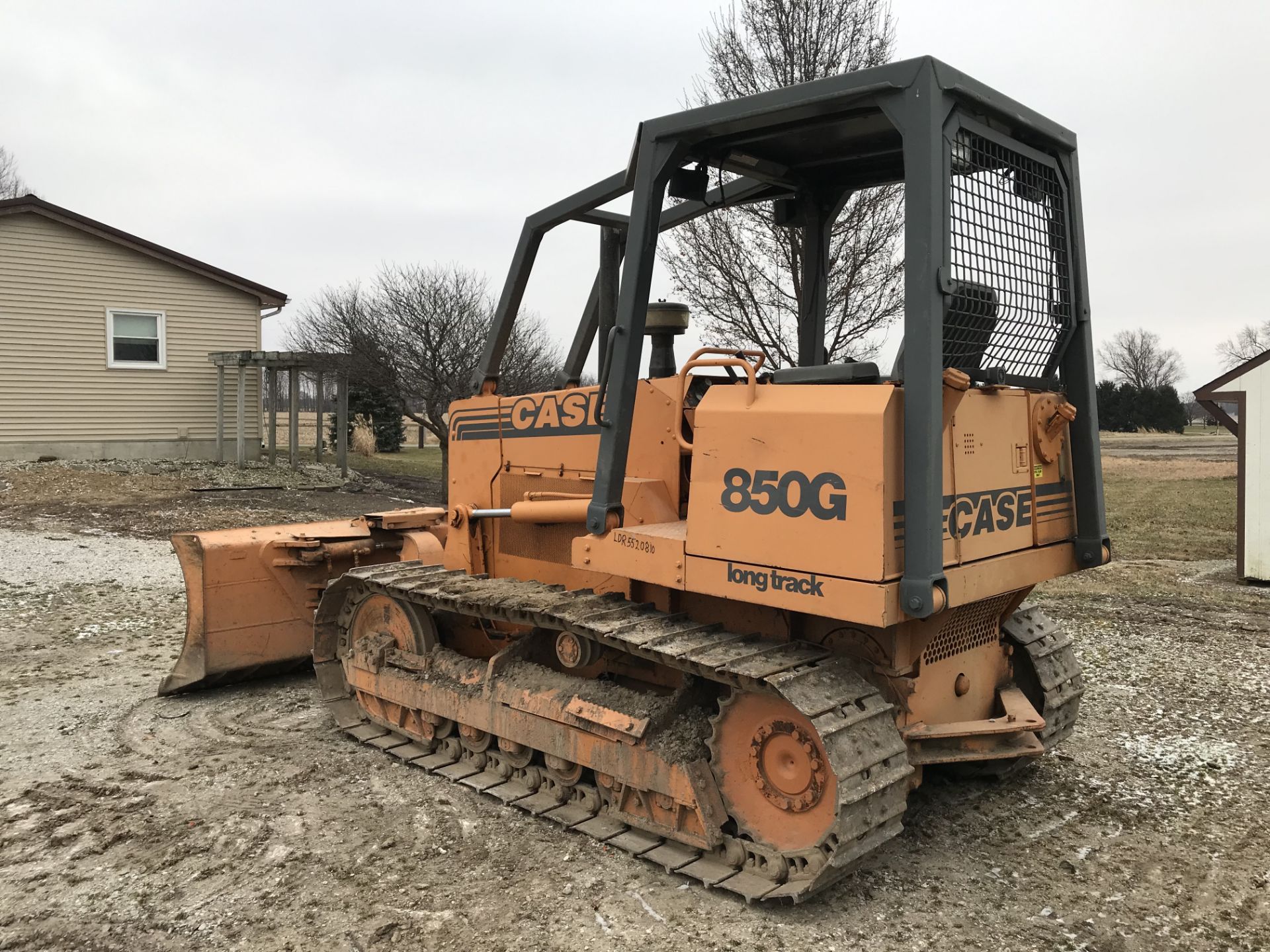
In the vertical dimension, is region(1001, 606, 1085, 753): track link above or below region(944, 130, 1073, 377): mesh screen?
below

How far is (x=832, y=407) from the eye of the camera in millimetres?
3746

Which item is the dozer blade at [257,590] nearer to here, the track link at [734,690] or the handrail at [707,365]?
the track link at [734,690]

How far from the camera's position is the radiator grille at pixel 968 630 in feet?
14.5

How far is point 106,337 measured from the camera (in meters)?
20.0

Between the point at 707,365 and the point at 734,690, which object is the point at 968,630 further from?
the point at 707,365

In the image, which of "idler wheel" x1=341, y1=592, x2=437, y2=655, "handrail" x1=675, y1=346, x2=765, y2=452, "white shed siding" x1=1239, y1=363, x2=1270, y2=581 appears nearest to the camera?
"handrail" x1=675, y1=346, x2=765, y2=452

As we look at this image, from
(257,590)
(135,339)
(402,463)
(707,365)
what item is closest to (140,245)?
(135,339)

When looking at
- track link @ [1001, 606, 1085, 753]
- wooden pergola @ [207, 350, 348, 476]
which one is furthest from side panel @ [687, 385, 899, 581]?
wooden pergola @ [207, 350, 348, 476]

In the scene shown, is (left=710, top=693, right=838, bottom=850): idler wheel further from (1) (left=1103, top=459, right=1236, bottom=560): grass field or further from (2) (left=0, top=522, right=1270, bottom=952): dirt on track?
(1) (left=1103, top=459, right=1236, bottom=560): grass field

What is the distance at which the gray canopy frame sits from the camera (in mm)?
3572

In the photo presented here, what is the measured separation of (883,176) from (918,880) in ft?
11.1

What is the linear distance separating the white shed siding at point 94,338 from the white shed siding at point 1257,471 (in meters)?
18.5

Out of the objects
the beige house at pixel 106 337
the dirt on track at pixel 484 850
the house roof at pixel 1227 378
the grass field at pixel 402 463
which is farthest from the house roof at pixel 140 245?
the house roof at pixel 1227 378

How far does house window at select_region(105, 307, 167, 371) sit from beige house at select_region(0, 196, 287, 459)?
2cm
